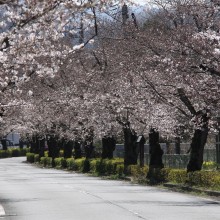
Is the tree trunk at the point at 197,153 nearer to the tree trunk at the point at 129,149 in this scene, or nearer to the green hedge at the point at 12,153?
the tree trunk at the point at 129,149

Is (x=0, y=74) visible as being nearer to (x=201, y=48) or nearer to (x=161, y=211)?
(x=161, y=211)

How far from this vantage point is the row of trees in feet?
37.4

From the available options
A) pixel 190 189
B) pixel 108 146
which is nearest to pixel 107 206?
pixel 190 189

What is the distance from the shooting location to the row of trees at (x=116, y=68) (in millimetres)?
11398

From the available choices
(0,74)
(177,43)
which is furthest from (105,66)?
(0,74)

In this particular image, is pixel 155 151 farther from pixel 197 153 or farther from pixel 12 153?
pixel 12 153

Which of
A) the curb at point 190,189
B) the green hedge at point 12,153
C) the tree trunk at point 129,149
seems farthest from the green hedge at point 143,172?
the green hedge at point 12,153

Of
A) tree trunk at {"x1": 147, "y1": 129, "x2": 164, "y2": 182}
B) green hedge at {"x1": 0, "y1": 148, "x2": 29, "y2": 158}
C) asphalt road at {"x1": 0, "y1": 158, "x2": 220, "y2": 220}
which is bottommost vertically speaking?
asphalt road at {"x1": 0, "y1": 158, "x2": 220, "y2": 220}

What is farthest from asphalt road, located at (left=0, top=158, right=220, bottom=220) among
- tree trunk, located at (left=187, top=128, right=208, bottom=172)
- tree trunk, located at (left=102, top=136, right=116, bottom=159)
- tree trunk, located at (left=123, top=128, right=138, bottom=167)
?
tree trunk, located at (left=102, top=136, right=116, bottom=159)

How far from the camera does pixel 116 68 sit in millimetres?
37312

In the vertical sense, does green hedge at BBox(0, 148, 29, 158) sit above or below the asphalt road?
above

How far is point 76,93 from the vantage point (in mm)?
44125

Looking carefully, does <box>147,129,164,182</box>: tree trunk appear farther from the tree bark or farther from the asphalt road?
the asphalt road

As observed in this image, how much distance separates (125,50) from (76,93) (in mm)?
11516
